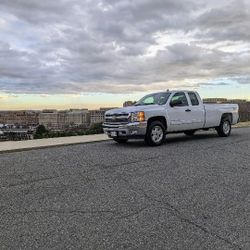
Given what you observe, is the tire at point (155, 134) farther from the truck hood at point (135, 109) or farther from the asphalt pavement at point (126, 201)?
the asphalt pavement at point (126, 201)

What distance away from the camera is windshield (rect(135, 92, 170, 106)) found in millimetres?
13320

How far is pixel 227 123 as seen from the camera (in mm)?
15633

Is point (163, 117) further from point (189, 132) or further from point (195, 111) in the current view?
point (189, 132)

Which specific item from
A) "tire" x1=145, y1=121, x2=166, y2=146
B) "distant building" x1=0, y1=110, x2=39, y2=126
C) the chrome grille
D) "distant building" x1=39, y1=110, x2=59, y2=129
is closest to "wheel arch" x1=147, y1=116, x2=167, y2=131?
"tire" x1=145, y1=121, x2=166, y2=146

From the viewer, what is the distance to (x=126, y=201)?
5.98 m

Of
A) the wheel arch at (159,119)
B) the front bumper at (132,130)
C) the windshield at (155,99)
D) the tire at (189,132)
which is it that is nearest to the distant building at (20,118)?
the windshield at (155,99)

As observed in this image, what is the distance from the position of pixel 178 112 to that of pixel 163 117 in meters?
0.86

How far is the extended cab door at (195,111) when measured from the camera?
14006 mm

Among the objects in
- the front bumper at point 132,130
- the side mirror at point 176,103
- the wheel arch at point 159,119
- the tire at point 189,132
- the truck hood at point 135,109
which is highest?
the side mirror at point 176,103

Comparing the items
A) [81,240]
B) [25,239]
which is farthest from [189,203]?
[25,239]

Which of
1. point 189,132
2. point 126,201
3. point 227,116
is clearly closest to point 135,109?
point 189,132

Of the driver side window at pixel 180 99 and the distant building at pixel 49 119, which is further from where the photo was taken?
the distant building at pixel 49 119

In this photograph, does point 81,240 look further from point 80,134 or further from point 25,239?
point 80,134

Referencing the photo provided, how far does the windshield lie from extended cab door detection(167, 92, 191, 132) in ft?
0.71
